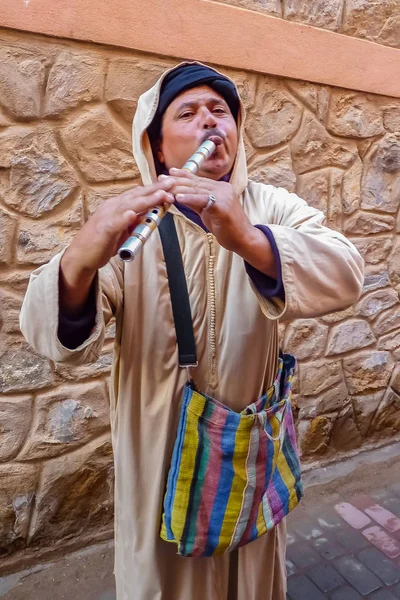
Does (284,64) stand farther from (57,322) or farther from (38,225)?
(57,322)

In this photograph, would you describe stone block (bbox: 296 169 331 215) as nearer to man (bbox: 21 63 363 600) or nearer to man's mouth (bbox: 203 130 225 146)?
man (bbox: 21 63 363 600)

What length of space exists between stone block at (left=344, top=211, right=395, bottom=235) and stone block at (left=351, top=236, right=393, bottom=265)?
0.04 meters

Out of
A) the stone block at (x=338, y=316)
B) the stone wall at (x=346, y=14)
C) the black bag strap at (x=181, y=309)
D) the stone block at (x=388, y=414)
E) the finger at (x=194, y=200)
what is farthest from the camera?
the stone block at (x=388, y=414)

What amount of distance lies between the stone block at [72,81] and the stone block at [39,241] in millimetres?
412

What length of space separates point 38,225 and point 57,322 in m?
1.05

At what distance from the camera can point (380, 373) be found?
2686mm

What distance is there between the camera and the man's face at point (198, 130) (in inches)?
40.3

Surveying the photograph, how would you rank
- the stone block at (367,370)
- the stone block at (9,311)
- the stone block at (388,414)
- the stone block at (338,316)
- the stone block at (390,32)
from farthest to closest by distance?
the stone block at (388,414), the stone block at (367,370), the stone block at (338,316), the stone block at (390,32), the stone block at (9,311)

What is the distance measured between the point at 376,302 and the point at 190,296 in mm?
1848

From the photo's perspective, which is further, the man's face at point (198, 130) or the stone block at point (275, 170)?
the stone block at point (275, 170)

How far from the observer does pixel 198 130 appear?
102 cm

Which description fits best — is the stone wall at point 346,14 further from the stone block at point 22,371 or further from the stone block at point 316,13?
the stone block at point 22,371

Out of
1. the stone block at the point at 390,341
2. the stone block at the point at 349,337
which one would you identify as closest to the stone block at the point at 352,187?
the stone block at the point at 349,337

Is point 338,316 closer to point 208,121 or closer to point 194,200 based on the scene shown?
point 208,121
